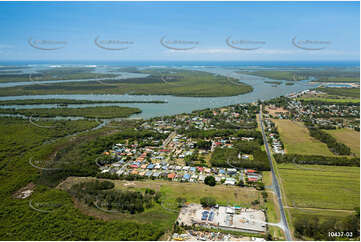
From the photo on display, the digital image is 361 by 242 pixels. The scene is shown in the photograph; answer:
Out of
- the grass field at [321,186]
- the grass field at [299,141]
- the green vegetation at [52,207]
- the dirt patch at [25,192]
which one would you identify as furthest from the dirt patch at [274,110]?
the dirt patch at [25,192]

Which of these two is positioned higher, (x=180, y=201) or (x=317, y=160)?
(x=317, y=160)

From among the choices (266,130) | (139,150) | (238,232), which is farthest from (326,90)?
(238,232)

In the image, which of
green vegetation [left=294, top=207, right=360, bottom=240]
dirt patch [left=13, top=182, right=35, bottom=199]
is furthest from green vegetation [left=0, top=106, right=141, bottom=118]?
green vegetation [left=294, top=207, right=360, bottom=240]

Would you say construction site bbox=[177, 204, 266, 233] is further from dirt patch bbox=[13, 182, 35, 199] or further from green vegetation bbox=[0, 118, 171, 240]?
dirt patch bbox=[13, 182, 35, 199]

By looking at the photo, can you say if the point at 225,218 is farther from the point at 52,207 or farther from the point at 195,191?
the point at 52,207

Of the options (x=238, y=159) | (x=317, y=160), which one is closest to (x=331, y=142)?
(x=317, y=160)

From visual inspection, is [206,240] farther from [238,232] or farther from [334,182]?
[334,182]

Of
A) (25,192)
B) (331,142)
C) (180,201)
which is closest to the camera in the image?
(180,201)
